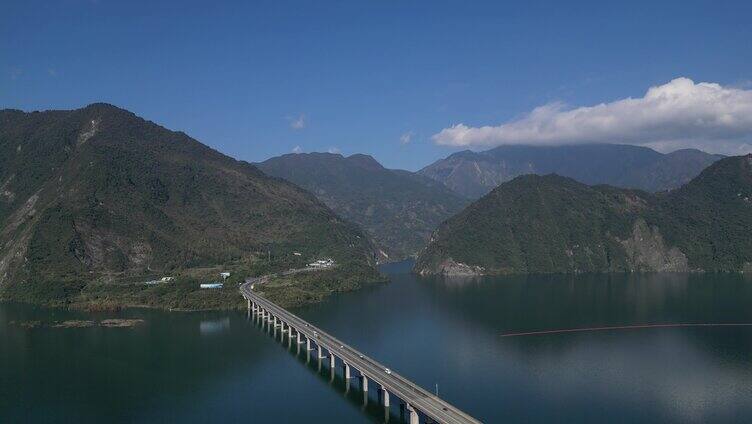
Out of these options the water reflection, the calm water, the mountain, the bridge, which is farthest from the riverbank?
the water reflection

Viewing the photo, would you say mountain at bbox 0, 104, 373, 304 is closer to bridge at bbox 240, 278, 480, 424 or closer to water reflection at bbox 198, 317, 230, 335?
water reflection at bbox 198, 317, 230, 335

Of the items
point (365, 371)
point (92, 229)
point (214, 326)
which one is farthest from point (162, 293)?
point (365, 371)

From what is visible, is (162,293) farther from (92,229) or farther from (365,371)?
(365,371)

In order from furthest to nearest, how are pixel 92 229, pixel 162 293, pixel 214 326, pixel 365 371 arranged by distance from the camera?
1. pixel 92 229
2. pixel 162 293
3. pixel 214 326
4. pixel 365 371

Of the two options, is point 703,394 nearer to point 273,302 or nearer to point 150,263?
point 273,302

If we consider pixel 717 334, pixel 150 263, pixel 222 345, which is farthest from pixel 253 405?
pixel 150 263

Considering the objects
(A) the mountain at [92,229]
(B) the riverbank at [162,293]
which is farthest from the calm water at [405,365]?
(A) the mountain at [92,229]
